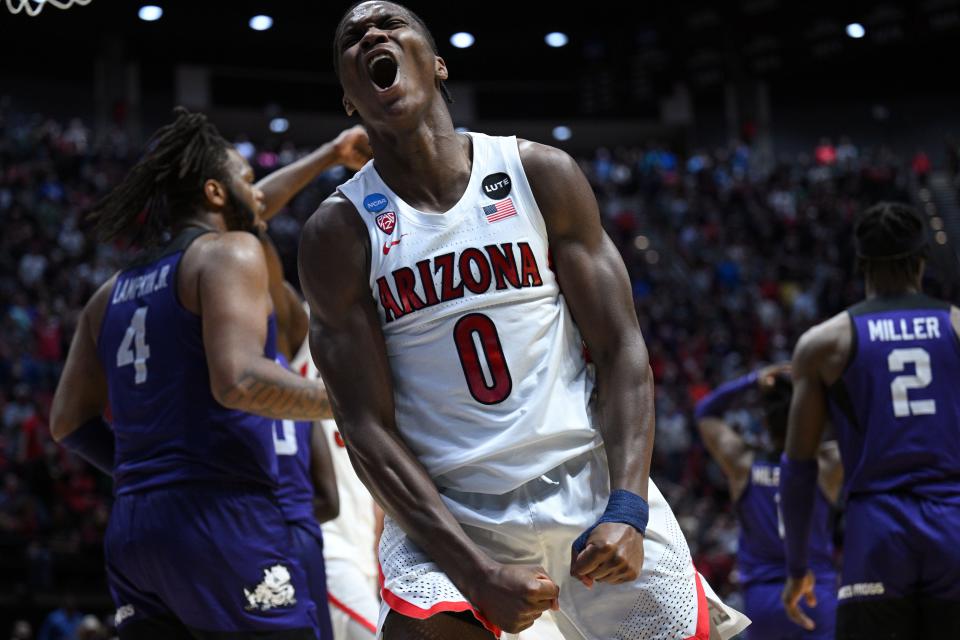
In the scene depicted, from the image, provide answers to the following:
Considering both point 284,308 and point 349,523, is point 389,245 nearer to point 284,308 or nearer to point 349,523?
point 284,308

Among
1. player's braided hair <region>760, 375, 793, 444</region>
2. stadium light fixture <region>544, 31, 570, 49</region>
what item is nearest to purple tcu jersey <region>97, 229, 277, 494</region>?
player's braided hair <region>760, 375, 793, 444</region>

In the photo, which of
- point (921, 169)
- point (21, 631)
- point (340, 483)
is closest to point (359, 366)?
point (340, 483)

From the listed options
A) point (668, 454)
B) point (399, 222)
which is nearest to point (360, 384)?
point (399, 222)

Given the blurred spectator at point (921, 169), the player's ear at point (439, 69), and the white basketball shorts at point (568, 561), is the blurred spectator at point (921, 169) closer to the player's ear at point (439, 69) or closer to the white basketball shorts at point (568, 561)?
the player's ear at point (439, 69)

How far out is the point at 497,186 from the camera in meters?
2.76

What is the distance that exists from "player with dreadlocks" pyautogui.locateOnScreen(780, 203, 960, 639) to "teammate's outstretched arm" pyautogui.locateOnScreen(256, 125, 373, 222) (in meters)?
Answer: 1.79

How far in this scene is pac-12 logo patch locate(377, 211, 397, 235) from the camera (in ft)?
8.96

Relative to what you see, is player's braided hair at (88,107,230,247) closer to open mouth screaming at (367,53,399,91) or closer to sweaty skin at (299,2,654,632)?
sweaty skin at (299,2,654,632)

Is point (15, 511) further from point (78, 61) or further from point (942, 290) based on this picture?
point (78, 61)

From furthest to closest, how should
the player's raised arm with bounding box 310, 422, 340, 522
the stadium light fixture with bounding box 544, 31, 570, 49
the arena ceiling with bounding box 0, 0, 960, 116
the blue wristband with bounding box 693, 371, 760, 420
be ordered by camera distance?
1. the stadium light fixture with bounding box 544, 31, 570, 49
2. the arena ceiling with bounding box 0, 0, 960, 116
3. the blue wristband with bounding box 693, 371, 760, 420
4. the player's raised arm with bounding box 310, 422, 340, 522

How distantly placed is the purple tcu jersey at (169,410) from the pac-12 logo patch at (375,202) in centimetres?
93

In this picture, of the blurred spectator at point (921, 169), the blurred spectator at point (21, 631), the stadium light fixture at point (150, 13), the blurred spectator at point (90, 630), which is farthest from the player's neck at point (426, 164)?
the stadium light fixture at point (150, 13)

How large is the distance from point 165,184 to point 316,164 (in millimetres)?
786

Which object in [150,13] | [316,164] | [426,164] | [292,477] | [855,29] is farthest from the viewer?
[150,13]
